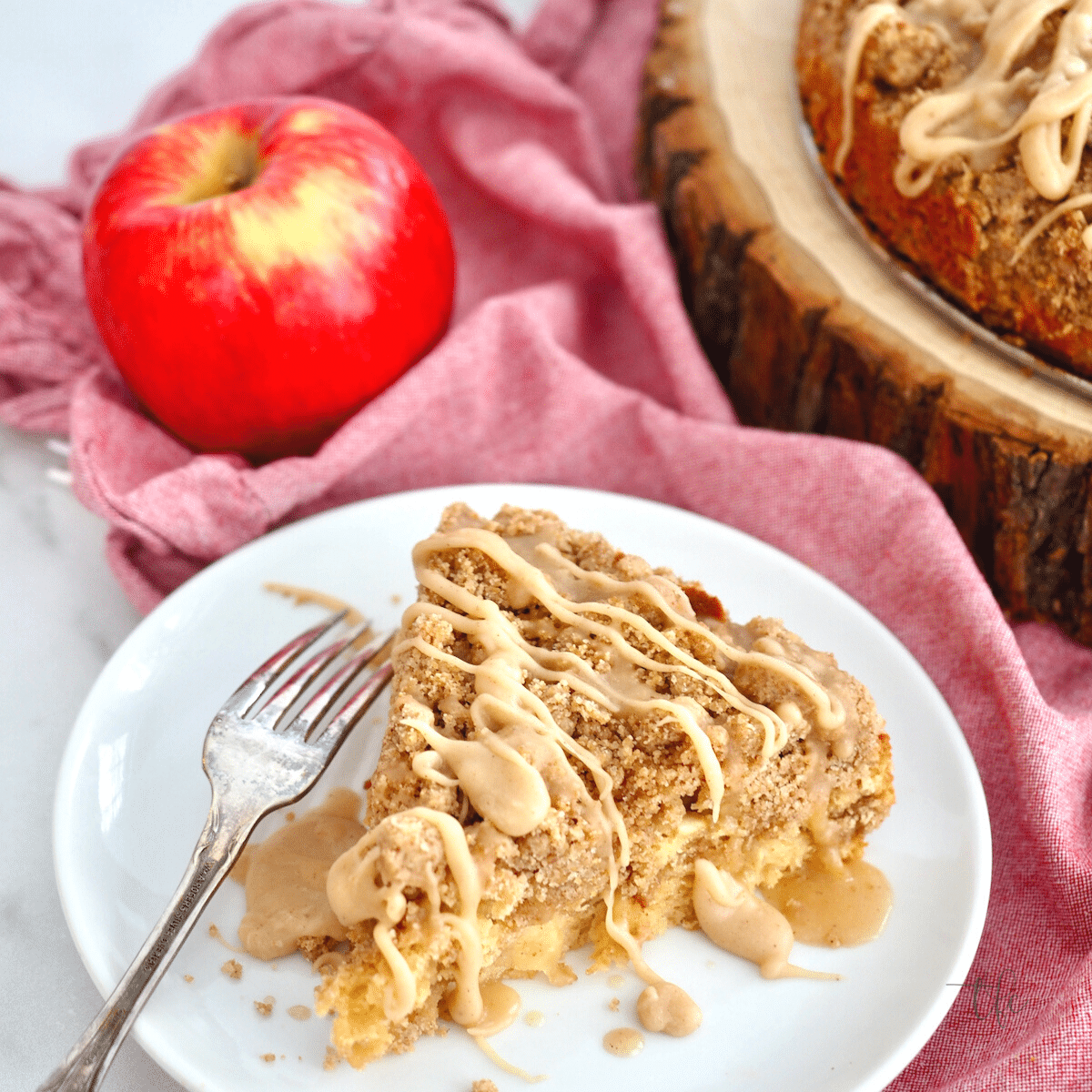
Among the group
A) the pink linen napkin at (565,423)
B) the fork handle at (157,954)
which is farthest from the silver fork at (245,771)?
the pink linen napkin at (565,423)

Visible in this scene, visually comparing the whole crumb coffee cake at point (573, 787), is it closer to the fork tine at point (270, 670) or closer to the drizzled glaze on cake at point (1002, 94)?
the fork tine at point (270, 670)

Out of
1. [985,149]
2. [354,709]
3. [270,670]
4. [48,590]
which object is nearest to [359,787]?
[354,709]

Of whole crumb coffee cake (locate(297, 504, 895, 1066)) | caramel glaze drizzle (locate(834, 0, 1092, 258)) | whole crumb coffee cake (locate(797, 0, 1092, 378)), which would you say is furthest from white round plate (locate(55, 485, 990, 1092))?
caramel glaze drizzle (locate(834, 0, 1092, 258))

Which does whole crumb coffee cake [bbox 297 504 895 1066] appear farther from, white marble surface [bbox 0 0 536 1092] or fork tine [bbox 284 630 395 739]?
white marble surface [bbox 0 0 536 1092]

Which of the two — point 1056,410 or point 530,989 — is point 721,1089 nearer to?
point 530,989

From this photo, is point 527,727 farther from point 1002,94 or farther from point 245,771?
point 1002,94

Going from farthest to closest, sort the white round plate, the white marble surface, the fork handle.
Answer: the white marble surface → the white round plate → the fork handle
